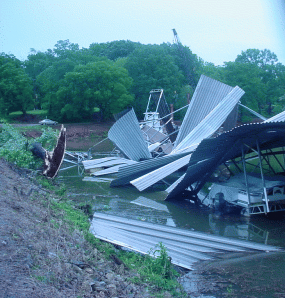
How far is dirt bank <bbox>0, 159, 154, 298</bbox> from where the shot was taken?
4391mm

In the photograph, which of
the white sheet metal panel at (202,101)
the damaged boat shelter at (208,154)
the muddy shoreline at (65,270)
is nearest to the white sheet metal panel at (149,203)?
the damaged boat shelter at (208,154)

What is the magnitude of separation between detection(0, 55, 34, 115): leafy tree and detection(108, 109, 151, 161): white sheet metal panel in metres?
24.9

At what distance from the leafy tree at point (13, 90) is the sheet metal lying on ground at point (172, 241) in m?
35.5

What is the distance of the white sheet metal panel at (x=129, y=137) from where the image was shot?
19.8 metres

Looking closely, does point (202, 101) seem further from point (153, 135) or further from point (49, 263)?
point (49, 263)

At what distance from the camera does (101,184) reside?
17.9 meters

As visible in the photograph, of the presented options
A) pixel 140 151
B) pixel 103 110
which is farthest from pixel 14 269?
pixel 103 110

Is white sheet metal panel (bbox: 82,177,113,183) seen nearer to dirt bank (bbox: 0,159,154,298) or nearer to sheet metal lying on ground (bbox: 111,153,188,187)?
sheet metal lying on ground (bbox: 111,153,188,187)

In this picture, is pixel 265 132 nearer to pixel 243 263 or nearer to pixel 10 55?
pixel 243 263

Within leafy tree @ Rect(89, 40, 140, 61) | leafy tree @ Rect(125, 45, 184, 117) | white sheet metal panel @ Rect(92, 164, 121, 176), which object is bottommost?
white sheet metal panel @ Rect(92, 164, 121, 176)

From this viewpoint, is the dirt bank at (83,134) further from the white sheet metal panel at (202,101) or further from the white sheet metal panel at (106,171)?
the white sheet metal panel at (202,101)

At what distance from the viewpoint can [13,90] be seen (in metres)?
40.9

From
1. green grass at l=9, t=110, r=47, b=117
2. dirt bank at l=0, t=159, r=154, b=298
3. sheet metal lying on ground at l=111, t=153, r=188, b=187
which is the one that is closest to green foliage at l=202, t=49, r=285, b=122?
green grass at l=9, t=110, r=47, b=117

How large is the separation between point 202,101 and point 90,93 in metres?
21.6
